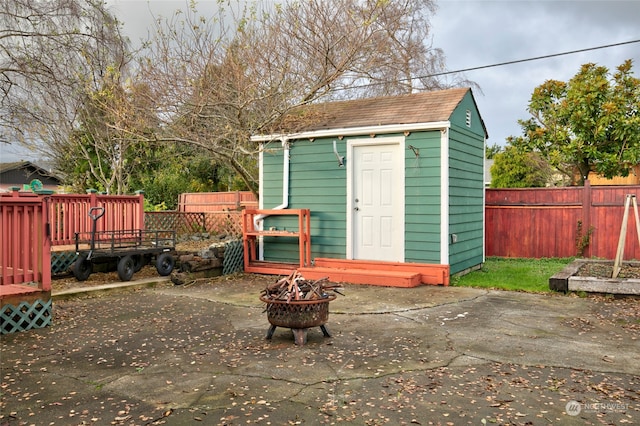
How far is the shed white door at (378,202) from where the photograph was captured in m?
8.33

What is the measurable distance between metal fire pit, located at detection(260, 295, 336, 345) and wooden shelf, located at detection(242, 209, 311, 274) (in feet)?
13.7

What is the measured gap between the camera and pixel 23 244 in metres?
5.17

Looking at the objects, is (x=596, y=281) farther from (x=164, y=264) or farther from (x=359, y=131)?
(x=164, y=264)

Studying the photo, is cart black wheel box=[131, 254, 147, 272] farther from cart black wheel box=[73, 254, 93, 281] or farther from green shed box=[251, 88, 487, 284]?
green shed box=[251, 88, 487, 284]

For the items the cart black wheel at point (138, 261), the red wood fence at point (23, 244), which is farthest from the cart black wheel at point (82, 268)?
the red wood fence at point (23, 244)

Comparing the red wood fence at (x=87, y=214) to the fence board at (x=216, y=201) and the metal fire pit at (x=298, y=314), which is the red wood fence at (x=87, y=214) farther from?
the metal fire pit at (x=298, y=314)

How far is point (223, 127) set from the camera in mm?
9312

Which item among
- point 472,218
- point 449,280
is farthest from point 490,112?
point 449,280

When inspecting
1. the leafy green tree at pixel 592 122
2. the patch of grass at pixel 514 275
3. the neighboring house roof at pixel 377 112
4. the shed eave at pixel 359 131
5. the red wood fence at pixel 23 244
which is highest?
the leafy green tree at pixel 592 122

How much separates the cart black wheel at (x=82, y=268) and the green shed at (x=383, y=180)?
9.91 ft

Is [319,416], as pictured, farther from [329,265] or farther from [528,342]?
[329,265]

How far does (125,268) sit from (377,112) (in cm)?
501

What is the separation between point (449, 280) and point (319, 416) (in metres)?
5.36

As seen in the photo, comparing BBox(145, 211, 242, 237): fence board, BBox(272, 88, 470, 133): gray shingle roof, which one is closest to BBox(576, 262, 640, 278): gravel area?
BBox(272, 88, 470, 133): gray shingle roof
